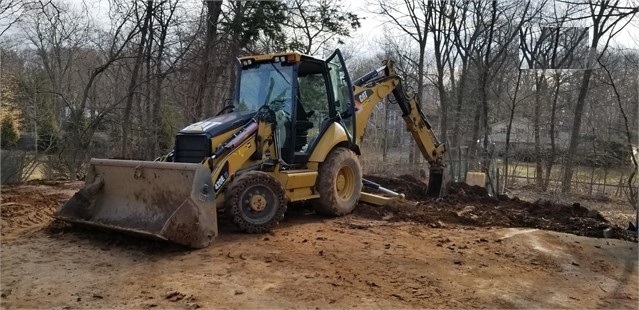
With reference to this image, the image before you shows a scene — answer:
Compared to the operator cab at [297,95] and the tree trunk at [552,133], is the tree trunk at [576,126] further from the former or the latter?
the operator cab at [297,95]

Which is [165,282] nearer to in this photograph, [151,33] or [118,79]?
[151,33]

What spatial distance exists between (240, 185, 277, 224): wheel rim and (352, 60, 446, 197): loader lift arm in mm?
2549

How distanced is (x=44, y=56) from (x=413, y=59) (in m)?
19.4

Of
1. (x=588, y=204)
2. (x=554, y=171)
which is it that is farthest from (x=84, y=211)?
(x=554, y=171)

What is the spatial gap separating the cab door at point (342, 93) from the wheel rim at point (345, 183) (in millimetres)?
484

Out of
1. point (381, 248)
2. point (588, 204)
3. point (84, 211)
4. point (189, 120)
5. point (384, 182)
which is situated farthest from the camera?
point (189, 120)

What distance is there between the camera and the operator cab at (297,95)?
291 inches

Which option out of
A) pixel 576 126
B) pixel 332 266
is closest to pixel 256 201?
pixel 332 266

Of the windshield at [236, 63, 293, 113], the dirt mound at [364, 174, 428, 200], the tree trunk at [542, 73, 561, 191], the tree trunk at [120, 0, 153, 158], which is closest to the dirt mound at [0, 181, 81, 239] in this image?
the windshield at [236, 63, 293, 113]

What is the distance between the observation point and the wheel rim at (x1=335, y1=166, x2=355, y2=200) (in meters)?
8.16

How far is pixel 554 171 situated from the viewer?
61.0ft

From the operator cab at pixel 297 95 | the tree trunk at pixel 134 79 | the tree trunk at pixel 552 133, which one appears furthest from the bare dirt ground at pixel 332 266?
the tree trunk at pixel 552 133

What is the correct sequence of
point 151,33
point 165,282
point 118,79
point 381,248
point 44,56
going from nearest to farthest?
point 165,282
point 381,248
point 151,33
point 118,79
point 44,56

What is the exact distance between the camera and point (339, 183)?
321 inches
